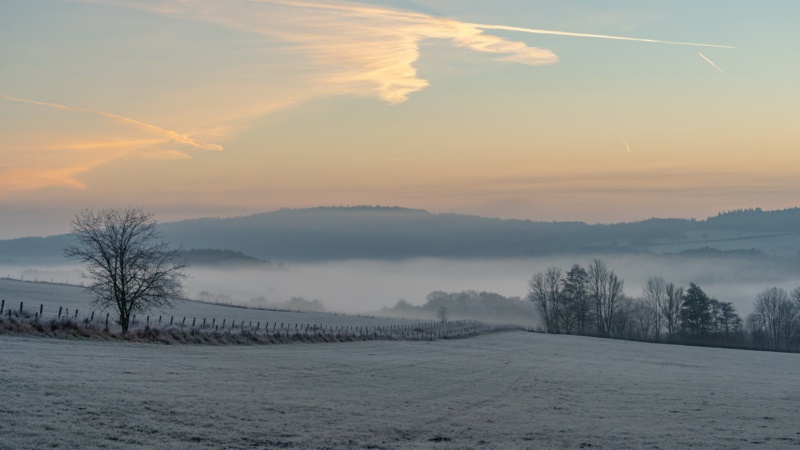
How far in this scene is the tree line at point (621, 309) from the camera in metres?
148

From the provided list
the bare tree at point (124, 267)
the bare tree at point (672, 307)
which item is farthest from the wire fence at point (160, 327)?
the bare tree at point (672, 307)

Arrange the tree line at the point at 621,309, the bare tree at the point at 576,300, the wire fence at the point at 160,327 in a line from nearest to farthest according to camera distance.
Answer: the wire fence at the point at 160,327 → the tree line at the point at 621,309 → the bare tree at the point at 576,300

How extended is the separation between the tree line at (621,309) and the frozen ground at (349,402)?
318ft

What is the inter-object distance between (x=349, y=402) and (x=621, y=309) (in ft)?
460

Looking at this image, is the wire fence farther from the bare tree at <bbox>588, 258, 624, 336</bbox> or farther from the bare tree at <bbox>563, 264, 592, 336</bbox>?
the bare tree at <bbox>588, 258, 624, 336</bbox>

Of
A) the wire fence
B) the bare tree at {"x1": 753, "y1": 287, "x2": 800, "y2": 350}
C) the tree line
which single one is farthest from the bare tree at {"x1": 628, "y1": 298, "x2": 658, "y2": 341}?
Result: the wire fence

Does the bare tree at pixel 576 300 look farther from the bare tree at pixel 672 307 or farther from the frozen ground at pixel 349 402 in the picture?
the frozen ground at pixel 349 402

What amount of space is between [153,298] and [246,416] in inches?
1601

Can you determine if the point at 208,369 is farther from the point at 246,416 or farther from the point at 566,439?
the point at 566,439

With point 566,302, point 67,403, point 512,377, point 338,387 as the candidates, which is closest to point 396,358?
point 512,377

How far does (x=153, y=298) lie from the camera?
64.8m

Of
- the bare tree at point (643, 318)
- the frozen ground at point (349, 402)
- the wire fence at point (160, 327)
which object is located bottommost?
the frozen ground at point (349, 402)

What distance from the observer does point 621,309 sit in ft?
536

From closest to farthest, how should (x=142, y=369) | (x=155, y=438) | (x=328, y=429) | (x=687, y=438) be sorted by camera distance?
(x=155, y=438), (x=328, y=429), (x=687, y=438), (x=142, y=369)
